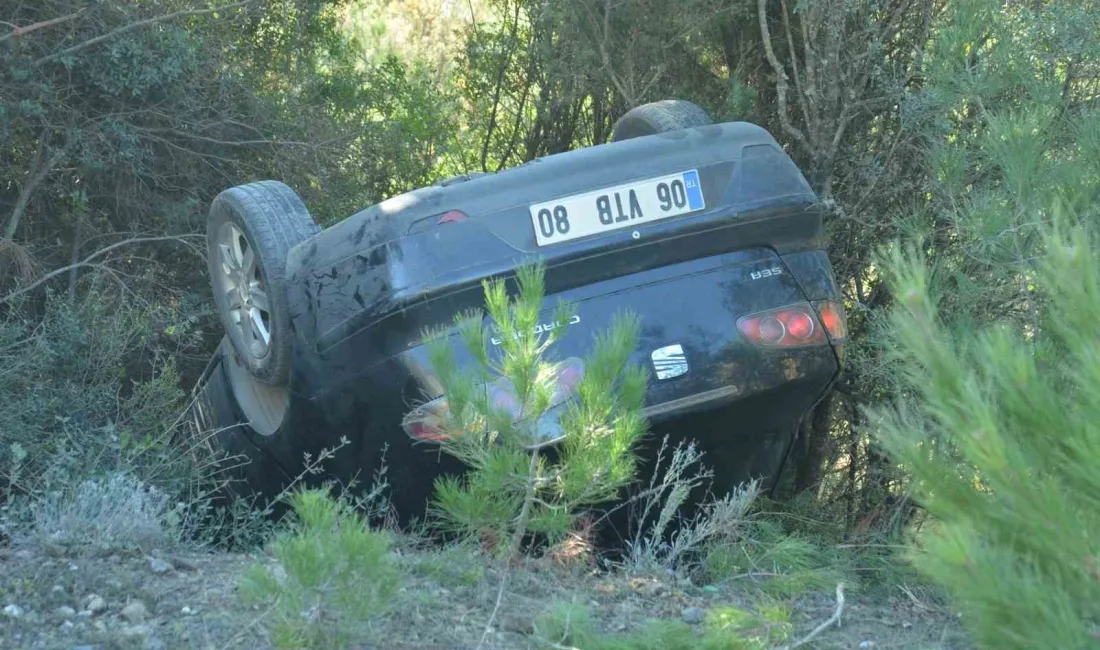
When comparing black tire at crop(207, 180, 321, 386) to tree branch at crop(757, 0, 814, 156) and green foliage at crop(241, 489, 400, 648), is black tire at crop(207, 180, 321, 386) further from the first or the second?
tree branch at crop(757, 0, 814, 156)

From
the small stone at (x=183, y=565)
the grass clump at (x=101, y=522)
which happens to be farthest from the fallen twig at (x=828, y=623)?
the grass clump at (x=101, y=522)

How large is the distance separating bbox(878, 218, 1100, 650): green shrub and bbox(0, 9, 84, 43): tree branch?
218 inches

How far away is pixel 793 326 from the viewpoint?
169 inches

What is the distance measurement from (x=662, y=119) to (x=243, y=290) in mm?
1944

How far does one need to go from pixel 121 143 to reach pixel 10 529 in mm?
3635

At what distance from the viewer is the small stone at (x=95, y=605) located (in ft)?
11.1

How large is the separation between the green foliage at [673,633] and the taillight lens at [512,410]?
19.3 inches

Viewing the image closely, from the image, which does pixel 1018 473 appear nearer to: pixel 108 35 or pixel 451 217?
pixel 451 217

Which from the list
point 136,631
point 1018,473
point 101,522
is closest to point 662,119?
point 101,522

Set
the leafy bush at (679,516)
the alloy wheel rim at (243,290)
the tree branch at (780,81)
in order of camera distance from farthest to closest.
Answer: the tree branch at (780,81)
the alloy wheel rim at (243,290)
the leafy bush at (679,516)

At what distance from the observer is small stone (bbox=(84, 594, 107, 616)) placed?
11.1 feet

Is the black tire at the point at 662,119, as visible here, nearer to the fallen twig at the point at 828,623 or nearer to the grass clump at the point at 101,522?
the fallen twig at the point at 828,623

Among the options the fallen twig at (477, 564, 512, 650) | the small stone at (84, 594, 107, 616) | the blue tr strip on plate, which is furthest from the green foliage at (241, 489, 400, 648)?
the blue tr strip on plate

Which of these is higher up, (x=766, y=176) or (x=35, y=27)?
(x=35, y=27)
